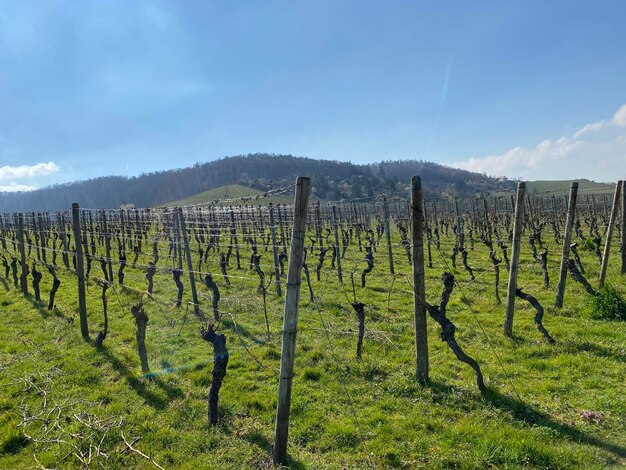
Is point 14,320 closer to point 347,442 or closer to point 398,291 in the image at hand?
point 347,442

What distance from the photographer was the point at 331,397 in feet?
16.2

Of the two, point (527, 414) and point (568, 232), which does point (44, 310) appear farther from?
point (568, 232)

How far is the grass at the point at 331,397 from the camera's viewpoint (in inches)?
148

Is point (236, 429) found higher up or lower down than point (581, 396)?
lower down

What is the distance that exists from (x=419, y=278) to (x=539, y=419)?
79.9 inches

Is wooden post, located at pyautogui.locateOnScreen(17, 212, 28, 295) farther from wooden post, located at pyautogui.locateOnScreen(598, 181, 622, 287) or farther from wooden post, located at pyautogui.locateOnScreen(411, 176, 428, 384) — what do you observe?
wooden post, located at pyautogui.locateOnScreen(598, 181, 622, 287)

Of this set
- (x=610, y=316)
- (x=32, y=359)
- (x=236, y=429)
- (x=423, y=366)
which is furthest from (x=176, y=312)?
(x=610, y=316)

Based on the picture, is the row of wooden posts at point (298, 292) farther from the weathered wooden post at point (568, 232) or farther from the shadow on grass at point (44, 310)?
the shadow on grass at point (44, 310)

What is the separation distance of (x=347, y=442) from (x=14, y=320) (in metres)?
8.98

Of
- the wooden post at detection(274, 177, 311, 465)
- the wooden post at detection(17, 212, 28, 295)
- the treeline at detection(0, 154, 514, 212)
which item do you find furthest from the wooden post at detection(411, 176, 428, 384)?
the treeline at detection(0, 154, 514, 212)

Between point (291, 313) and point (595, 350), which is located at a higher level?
point (291, 313)

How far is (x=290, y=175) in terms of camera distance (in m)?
160

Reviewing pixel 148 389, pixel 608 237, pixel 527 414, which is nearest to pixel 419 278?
pixel 527 414

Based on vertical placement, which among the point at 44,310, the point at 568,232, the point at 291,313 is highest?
the point at 568,232
